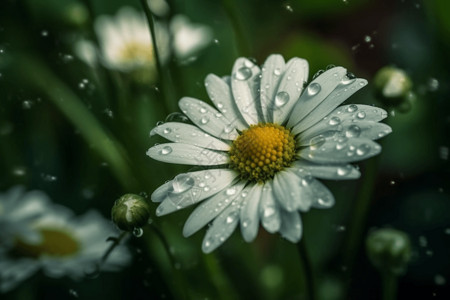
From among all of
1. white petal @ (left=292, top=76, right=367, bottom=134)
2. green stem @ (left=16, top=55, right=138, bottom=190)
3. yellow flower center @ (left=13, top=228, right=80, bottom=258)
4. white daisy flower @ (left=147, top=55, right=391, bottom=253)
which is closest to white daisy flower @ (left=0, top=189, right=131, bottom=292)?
yellow flower center @ (left=13, top=228, right=80, bottom=258)

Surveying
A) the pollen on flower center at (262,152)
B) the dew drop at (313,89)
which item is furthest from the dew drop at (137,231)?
the dew drop at (313,89)

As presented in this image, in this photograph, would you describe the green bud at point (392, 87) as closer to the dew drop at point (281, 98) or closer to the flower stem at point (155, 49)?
the dew drop at point (281, 98)

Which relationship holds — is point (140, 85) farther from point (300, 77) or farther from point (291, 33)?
point (300, 77)

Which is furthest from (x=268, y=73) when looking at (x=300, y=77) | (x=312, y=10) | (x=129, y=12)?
(x=129, y=12)

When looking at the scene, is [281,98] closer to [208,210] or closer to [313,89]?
[313,89]

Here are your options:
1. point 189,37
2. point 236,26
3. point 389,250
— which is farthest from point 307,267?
point 189,37
